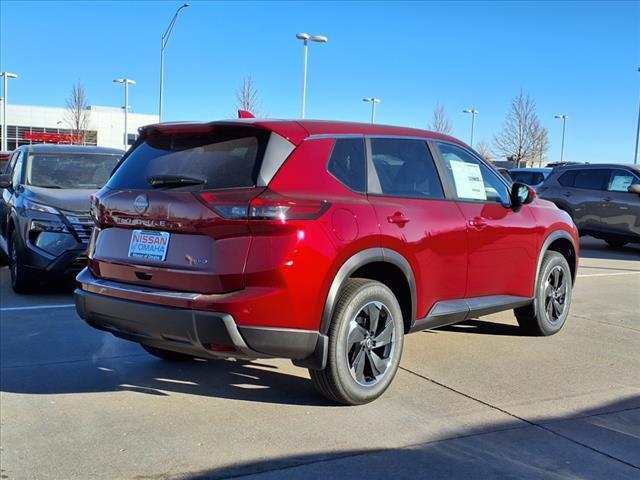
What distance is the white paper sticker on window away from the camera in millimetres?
5270

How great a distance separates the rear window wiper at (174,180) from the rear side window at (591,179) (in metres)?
12.3

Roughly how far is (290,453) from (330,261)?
1.12 meters

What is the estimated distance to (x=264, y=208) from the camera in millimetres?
3775

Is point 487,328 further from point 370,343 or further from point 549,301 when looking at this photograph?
point 370,343

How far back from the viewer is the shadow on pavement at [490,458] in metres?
3.43

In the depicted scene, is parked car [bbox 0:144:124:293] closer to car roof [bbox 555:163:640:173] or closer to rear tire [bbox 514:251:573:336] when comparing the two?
rear tire [bbox 514:251:573:336]

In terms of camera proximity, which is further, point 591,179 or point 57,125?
point 57,125

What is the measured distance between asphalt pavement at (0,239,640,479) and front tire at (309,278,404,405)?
0.16 m

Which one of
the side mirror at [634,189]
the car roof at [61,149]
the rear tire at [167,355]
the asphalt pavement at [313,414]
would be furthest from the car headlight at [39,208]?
the side mirror at [634,189]

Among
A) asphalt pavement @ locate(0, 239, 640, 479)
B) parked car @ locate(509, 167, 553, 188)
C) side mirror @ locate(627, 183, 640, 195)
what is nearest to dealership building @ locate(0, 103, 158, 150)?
parked car @ locate(509, 167, 553, 188)

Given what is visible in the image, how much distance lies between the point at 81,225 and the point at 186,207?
4283 millimetres

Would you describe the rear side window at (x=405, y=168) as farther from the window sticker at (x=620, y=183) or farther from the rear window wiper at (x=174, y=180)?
the window sticker at (x=620, y=183)

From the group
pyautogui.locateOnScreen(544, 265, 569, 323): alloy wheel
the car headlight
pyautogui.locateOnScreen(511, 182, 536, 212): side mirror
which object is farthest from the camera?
the car headlight

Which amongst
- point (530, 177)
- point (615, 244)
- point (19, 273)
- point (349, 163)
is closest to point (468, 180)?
point (349, 163)
